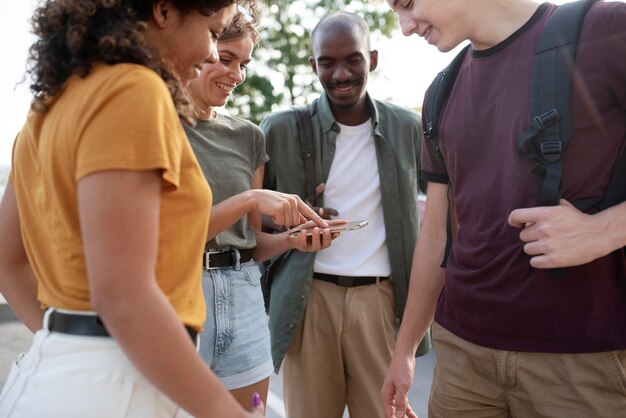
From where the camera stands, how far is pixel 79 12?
1268 millimetres

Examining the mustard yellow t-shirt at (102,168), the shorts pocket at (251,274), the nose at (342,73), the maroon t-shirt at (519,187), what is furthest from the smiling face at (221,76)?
the mustard yellow t-shirt at (102,168)

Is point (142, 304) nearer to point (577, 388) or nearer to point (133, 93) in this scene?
point (133, 93)

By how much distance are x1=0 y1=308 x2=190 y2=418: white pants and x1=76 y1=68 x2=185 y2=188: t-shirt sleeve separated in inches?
13.3

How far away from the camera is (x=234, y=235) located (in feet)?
8.83

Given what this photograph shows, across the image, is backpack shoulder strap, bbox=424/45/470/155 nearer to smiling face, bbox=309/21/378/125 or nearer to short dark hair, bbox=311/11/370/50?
smiling face, bbox=309/21/378/125

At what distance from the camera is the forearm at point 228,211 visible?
2.37 metres

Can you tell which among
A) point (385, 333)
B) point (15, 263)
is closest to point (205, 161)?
point (15, 263)

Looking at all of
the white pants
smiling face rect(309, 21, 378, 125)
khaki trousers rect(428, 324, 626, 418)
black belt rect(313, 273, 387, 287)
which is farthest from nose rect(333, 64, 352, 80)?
the white pants

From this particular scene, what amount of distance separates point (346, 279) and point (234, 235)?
830 millimetres

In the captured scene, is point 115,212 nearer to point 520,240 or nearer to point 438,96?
point 520,240

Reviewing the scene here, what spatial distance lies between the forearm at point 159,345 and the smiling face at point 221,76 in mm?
1665

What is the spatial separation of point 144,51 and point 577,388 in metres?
1.45

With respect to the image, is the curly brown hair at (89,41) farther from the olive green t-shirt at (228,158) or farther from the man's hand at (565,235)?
the olive green t-shirt at (228,158)

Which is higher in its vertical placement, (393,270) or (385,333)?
(393,270)
